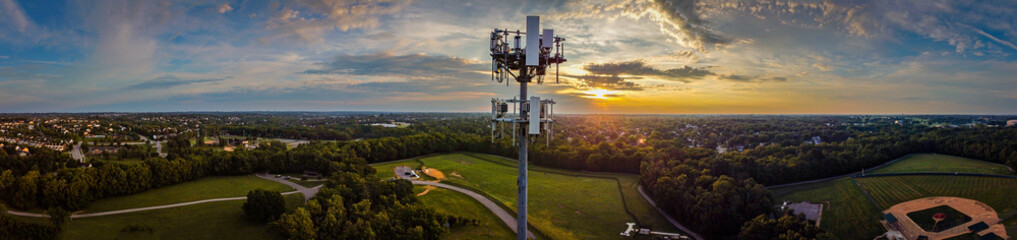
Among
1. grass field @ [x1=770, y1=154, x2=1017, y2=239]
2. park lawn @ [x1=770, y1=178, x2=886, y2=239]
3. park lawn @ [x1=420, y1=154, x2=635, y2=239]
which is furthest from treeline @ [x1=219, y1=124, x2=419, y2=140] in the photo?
grass field @ [x1=770, y1=154, x2=1017, y2=239]

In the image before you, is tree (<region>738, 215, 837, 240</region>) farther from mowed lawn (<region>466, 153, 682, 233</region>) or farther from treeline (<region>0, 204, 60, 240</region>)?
treeline (<region>0, 204, 60, 240</region>)

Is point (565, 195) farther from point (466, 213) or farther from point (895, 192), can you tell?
point (895, 192)

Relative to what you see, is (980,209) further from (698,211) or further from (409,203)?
(409,203)

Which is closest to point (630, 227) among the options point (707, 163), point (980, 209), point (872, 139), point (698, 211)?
point (698, 211)

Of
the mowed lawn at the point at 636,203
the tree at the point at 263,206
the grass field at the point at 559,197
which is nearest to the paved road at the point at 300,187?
the tree at the point at 263,206

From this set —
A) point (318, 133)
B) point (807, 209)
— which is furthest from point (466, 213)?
point (318, 133)
